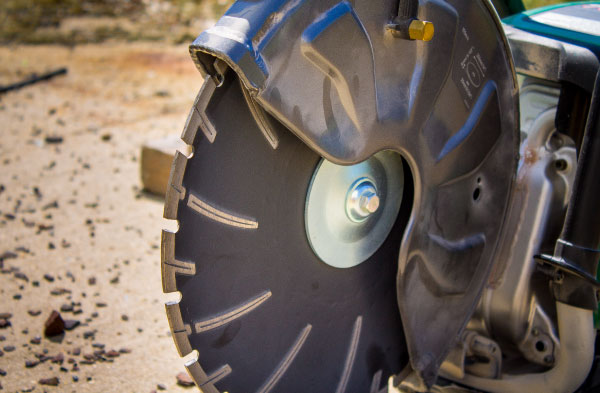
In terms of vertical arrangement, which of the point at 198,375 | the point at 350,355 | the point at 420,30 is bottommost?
the point at 350,355

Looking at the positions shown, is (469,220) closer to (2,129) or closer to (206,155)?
(206,155)

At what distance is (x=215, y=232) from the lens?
1220mm

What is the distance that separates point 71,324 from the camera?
7.41 ft

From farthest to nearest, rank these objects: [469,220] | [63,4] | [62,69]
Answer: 1. [63,4]
2. [62,69]
3. [469,220]

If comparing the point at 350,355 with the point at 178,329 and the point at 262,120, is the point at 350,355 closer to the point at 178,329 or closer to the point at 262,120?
the point at 178,329

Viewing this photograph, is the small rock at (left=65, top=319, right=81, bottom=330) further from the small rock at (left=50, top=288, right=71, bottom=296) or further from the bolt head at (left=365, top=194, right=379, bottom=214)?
the bolt head at (left=365, top=194, right=379, bottom=214)

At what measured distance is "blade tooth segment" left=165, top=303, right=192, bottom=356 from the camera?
118cm

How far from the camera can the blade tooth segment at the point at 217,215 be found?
1.17m

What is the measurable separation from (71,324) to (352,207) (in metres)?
1.34

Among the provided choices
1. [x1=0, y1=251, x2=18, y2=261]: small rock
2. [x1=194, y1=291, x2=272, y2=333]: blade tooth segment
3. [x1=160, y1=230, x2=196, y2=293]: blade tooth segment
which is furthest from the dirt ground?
[x1=160, y1=230, x2=196, y2=293]: blade tooth segment

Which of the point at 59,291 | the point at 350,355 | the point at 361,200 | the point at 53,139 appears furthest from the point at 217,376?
the point at 53,139

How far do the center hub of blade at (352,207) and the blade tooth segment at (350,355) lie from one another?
164 mm

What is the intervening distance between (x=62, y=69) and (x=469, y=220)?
480 cm

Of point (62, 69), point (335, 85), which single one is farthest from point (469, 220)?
point (62, 69)
